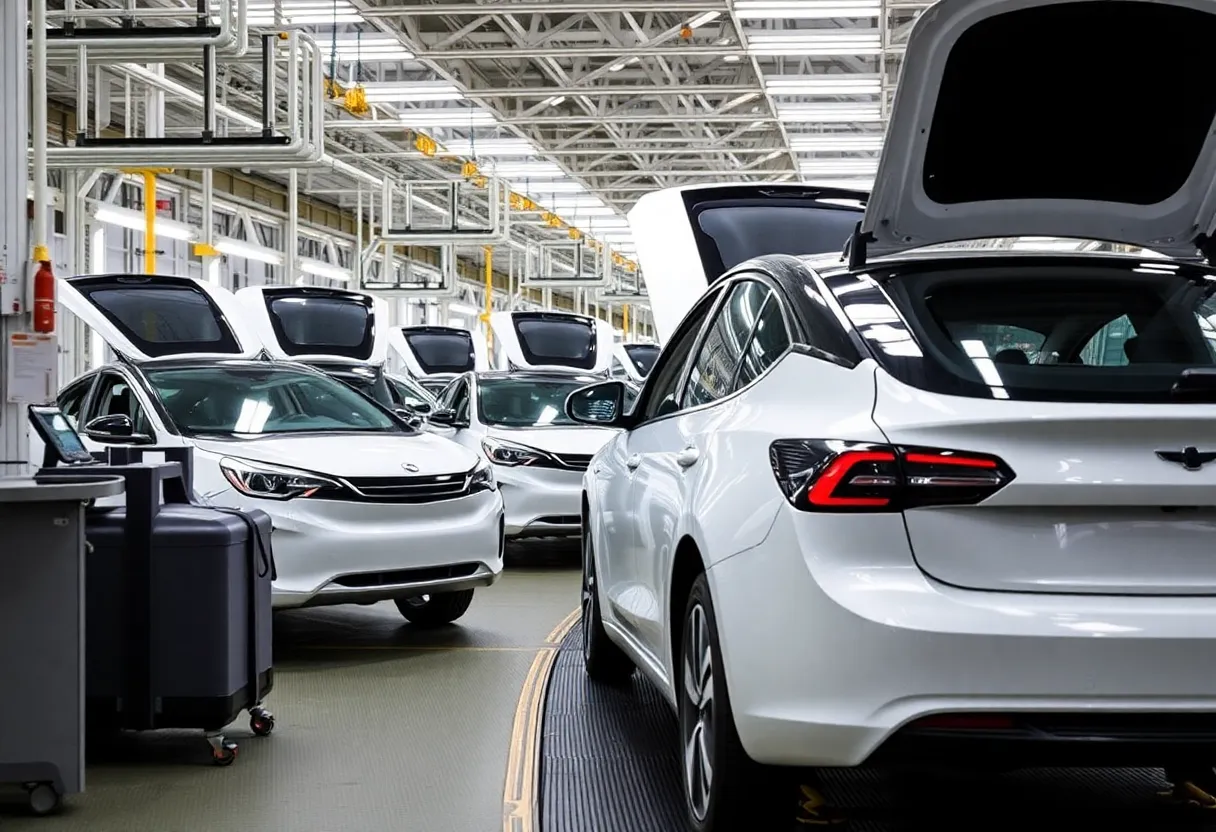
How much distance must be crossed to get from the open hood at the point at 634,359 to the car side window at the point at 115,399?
984cm

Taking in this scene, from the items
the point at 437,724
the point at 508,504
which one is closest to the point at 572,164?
the point at 508,504

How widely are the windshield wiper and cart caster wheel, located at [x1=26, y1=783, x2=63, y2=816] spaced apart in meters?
3.09

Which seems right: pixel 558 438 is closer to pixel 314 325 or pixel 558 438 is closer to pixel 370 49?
pixel 314 325

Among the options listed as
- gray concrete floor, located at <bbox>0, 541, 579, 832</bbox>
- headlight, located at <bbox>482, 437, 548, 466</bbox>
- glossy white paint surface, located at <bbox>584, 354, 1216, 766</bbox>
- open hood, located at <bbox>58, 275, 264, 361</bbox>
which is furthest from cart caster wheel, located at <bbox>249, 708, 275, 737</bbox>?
headlight, located at <bbox>482, 437, 548, 466</bbox>

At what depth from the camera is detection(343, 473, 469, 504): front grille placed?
21.5 feet

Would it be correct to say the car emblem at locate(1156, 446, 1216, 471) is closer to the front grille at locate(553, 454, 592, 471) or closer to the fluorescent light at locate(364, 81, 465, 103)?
the front grille at locate(553, 454, 592, 471)

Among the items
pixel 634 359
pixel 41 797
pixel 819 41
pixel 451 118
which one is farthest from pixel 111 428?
pixel 451 118

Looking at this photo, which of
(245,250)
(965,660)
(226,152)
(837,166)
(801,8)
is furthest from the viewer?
(837,166)

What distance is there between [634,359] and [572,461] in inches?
375

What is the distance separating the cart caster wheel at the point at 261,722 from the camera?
4961 mm

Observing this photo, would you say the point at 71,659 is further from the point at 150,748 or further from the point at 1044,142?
the point at 1044,142

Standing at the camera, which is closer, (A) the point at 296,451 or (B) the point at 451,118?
(A) the point at 296,451

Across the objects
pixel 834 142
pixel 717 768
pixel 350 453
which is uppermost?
pixel 834 142

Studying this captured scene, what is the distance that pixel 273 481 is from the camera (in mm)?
6461
